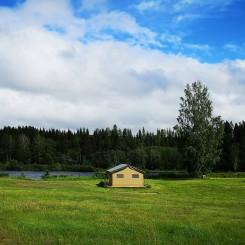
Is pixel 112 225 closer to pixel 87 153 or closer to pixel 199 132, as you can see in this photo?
pixel 199 132

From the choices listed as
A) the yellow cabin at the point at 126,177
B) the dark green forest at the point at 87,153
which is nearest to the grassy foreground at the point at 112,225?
the yellow cabin at the point at 126,177

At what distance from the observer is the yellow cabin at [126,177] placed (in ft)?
219

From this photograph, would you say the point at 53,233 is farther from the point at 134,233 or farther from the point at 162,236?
the point at 162,236

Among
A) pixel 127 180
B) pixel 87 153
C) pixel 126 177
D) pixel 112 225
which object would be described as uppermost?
pixel 87 153

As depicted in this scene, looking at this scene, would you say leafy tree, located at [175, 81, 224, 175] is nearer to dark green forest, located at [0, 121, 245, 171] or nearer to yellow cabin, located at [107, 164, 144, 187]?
yellow cabin, located at [107, 164, 144, 187]

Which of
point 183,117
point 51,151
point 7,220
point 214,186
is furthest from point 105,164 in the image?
point 7,220

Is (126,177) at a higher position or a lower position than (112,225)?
higher

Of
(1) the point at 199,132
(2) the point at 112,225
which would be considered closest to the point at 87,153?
(1) the point at 199,132

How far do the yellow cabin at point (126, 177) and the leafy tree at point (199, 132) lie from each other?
1862 cm

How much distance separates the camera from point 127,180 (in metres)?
67.5

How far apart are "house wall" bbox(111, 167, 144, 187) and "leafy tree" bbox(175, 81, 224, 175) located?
61.3ft

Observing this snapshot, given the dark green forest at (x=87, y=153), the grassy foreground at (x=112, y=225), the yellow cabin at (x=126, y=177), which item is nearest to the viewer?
the grassy foreground at (x=112, y=225)

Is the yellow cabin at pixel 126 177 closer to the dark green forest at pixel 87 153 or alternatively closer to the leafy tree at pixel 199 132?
the leafy tree at pixel 199 132

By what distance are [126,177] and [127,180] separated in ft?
1.81
